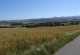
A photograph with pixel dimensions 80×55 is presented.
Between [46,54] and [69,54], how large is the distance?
52.9 inches

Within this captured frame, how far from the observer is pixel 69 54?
12242 millimetres

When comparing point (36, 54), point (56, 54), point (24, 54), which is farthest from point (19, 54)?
point (56, 54)

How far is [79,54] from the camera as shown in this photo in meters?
12.1

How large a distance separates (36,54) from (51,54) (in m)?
1.38

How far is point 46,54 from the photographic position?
1178 centimetres

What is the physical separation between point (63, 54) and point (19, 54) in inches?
107

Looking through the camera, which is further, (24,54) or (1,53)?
(1,53)

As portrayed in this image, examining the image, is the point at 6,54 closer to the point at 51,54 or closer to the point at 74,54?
the point at 51,54

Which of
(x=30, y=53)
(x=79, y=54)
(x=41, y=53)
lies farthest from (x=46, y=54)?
(x=79, y=54)

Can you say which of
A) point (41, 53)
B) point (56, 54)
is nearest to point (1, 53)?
point (41, 53)

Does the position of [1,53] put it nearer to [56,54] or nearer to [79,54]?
[56,54]

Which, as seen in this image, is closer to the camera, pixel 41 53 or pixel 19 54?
pixel 19 54

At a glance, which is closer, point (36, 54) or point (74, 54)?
point (36, 54)

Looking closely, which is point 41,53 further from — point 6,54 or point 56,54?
point 6,54
